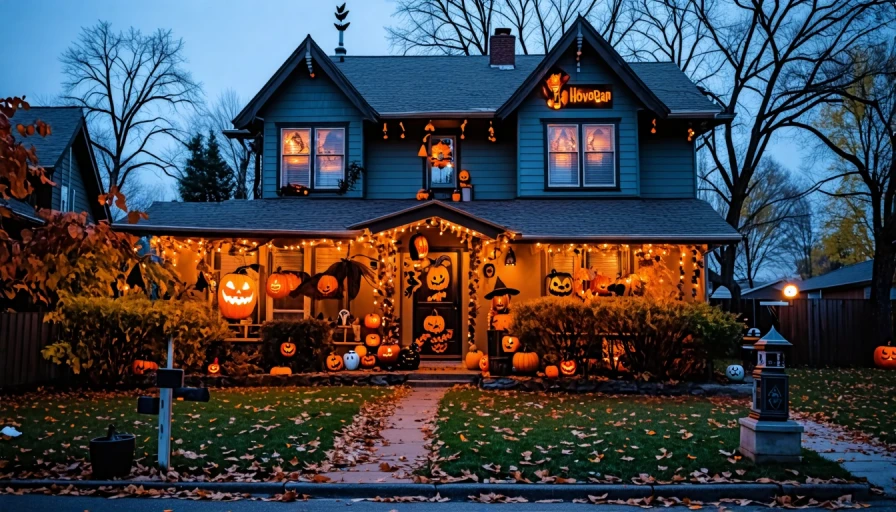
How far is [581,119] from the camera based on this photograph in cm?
1827

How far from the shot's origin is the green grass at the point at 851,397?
10832 millimetres

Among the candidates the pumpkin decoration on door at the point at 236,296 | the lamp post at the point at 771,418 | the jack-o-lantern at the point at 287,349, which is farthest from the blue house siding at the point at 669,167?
the lamp post at the point at 771,418

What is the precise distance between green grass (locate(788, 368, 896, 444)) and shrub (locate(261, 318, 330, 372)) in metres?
8.93

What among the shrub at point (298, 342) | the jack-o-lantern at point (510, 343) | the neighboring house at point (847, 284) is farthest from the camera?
the neighboring house at point (847, 284)

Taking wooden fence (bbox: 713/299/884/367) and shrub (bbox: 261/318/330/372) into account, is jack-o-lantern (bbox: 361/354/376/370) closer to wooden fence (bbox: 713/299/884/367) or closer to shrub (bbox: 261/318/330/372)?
shrub (bbox: 261/318/330/372)

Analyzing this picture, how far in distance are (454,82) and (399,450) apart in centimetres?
1364

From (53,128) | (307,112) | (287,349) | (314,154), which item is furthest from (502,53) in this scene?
(53,128)

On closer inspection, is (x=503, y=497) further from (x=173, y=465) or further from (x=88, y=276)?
(x=88, y=276)

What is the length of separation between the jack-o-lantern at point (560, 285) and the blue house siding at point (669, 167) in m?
3.73

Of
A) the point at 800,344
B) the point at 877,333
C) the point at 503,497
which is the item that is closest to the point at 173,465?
the point at 503,497

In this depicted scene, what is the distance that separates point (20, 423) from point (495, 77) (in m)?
14.8

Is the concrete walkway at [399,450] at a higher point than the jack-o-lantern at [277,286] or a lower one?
lower

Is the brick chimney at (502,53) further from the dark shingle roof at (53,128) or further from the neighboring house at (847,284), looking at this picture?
the neighboring house at (847,284)

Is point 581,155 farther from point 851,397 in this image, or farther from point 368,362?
A: point 851,397
